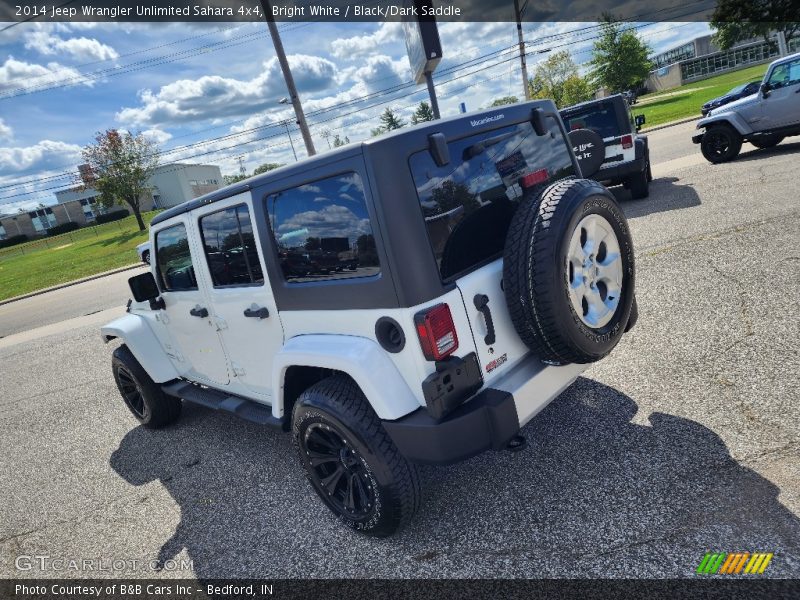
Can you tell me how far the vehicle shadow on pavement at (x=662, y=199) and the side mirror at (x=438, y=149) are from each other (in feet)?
23.1

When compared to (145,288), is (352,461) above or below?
below

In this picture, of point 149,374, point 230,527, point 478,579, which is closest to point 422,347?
point 478,579

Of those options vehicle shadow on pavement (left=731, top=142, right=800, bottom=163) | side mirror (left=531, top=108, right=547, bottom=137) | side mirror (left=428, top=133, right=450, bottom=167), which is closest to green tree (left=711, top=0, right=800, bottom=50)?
vehicle shadow on pavement (left=731, top=142, right=800, bottom=163)

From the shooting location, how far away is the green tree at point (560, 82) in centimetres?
6178

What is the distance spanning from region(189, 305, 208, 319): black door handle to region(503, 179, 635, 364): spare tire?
2219 millimetres

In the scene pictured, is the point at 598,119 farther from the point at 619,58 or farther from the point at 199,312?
the point at 619,58

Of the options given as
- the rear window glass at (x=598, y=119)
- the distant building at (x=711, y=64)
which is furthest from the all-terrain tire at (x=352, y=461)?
the distant building at (x=711, y=64)

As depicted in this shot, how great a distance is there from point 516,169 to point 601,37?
64671mm

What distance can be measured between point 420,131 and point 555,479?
6.72ft

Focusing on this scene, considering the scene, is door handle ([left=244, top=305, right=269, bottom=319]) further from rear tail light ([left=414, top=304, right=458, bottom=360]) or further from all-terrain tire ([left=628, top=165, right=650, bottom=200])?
all-terrain tire ([left=628, top=165, right=650, bottom=200])

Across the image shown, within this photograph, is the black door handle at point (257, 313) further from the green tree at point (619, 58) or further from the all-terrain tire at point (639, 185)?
the green tree at point (619, 58)

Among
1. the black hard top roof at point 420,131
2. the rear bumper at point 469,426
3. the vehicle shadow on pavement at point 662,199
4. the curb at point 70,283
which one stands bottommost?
the vehicle shadow on pavement at point 662,199

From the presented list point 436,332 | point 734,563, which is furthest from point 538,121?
point 734,563

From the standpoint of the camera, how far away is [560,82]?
66125 millimetres
